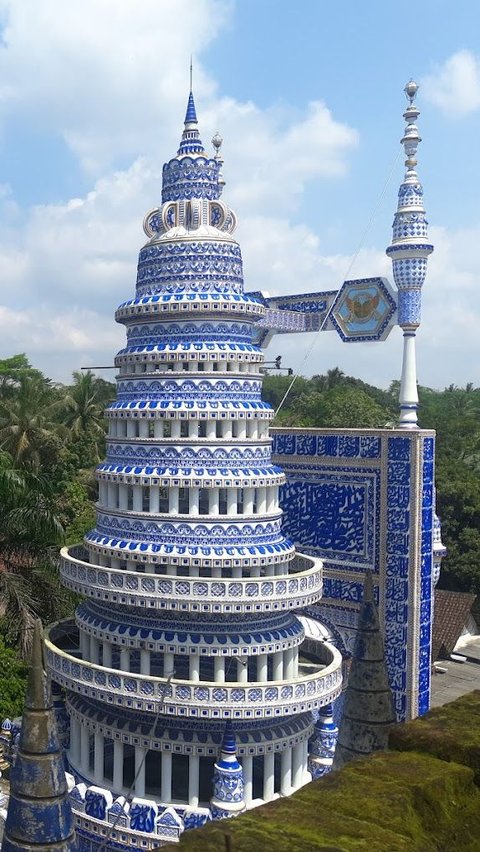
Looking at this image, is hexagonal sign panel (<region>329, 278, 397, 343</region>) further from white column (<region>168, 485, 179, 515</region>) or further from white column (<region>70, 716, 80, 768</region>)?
white column (<region>70, 716, 80, 768</region>)

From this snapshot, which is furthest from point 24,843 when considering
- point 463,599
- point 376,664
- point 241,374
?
point 463,599

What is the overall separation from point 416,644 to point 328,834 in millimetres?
12679

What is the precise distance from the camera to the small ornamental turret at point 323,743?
14.8 meters

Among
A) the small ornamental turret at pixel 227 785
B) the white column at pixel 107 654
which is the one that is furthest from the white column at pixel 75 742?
the small ornamental turret at pixel 227 785

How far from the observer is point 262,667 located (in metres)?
13.6

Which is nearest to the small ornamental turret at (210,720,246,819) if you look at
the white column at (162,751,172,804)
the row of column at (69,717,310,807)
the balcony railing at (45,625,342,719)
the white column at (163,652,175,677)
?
the balcony railing at (45,625,342,719)

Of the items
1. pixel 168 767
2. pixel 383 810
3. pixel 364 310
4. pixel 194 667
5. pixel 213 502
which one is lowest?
pixel 168 767

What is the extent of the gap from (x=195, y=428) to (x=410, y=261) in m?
6.62

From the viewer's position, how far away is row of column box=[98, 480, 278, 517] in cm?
1392

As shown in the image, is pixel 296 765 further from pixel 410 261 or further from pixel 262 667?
pixel 410 261

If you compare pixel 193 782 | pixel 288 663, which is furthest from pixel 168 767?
pixel 288 663

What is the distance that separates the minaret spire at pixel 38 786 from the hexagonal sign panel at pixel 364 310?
445 inches

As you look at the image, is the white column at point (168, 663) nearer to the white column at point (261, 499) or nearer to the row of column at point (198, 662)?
the row of column at point (198, 662)

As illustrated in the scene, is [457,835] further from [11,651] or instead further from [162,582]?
[11,651]
